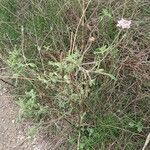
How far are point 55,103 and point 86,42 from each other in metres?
0.38

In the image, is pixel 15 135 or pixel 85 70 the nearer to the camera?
pixel 85 70

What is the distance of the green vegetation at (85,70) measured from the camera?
200 cm

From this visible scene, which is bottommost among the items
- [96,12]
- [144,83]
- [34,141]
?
[34,141]

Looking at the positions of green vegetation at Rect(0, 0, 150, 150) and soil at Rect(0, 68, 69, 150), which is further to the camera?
soil at Rect(0, 68, 69, 150)

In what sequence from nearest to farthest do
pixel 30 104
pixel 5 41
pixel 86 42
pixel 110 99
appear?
pixel 30 104 → pixel 110 99 → pixel 86 42 → pixel 5 41

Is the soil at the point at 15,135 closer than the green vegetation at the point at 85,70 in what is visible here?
No

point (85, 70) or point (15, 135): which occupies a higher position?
point (85, 70)

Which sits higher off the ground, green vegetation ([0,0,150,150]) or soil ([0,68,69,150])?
green vegetation ([0,0,150,150])

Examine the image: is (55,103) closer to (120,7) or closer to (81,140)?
(81,140)

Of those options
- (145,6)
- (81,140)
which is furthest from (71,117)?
(145,6)

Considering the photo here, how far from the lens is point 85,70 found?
6.14 feet

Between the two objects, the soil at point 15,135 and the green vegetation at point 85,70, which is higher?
the green vegetation at point 85,70

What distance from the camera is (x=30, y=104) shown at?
1.99 meters

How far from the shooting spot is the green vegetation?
200cm
